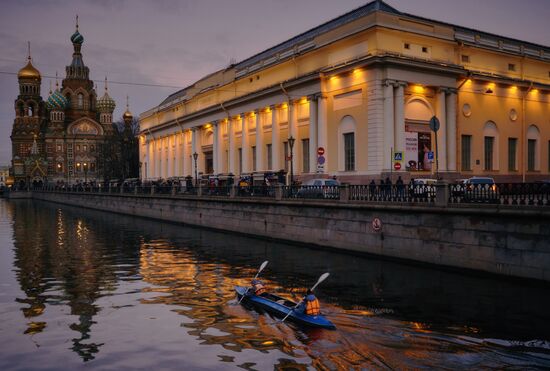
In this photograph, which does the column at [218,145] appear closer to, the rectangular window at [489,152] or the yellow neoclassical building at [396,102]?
the yellow neoclassical building at [396,102]

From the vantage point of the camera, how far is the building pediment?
137 m

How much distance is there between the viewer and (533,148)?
4381cm

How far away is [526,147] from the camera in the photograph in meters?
43.0

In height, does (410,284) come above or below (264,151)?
below

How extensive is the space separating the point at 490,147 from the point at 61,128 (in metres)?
120

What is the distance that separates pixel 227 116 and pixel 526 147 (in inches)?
1084

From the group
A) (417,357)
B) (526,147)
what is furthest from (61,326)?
(526,147)

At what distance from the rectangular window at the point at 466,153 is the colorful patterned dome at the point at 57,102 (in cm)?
12118

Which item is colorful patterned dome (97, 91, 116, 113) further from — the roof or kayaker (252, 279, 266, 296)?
kayaker (252, 279, 266, 296)

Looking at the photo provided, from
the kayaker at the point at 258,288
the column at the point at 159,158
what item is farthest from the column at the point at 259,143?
the kayaker at the point at 258,288

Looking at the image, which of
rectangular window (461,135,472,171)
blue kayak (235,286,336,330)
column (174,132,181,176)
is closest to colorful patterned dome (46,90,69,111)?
column (174,132,181,176)

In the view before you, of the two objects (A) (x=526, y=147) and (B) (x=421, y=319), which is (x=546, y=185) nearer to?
(B) (x=421, y=319)

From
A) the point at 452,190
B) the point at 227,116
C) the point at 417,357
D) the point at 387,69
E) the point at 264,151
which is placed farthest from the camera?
the point at 227,116

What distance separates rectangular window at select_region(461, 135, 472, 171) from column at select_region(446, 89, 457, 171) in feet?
6.28
